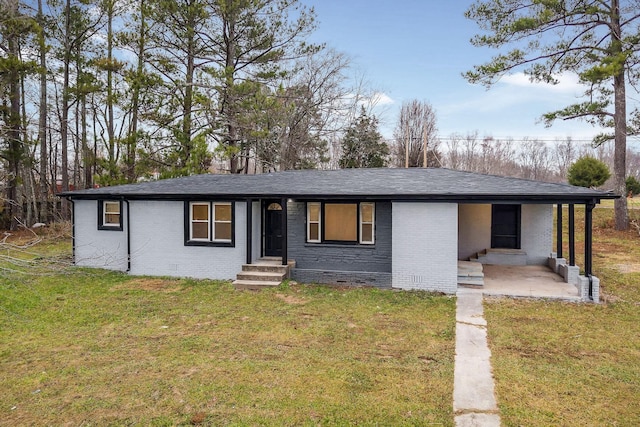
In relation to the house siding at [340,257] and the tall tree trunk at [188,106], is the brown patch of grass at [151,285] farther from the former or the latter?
the tall tree trunk at [188,106]

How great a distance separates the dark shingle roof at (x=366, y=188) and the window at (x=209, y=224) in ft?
1.59

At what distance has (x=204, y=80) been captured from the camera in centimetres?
1970

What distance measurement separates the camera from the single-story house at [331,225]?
995 cm

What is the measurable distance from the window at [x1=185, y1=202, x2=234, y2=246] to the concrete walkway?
6877 millimetres

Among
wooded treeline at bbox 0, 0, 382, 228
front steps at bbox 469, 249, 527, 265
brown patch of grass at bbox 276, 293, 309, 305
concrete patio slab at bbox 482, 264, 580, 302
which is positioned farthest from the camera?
wooded treeline at bbox 0, 0, 382, 228

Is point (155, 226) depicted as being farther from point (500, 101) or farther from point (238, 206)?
point (500, 101)

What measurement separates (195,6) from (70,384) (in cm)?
1794

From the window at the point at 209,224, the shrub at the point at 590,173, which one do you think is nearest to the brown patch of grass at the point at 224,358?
the window at the point at 209,224

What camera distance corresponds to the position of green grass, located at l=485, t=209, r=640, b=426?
4418 mm

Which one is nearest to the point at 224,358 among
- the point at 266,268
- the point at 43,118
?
the point at 266,268

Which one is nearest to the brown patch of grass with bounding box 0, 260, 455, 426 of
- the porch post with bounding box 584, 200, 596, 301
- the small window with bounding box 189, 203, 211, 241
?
the small window with bounding box 189, 203, 211, 241

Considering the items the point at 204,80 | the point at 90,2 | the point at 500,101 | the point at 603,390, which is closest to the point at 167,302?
the point at 603,390

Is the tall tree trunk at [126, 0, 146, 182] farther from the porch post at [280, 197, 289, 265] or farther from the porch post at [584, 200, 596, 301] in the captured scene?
the porch post at [584, 200, 596, 301]

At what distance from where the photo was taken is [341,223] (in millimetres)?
11062
